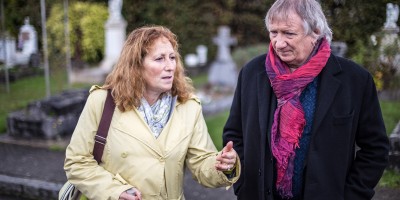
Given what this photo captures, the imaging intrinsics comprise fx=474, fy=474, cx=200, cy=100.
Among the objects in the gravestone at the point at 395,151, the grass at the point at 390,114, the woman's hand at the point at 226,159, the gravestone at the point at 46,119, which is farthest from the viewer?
the gravestone at the point at 46,119

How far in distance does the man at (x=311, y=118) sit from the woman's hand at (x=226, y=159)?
158 millimetres

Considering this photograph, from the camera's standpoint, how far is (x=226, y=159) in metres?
2.32

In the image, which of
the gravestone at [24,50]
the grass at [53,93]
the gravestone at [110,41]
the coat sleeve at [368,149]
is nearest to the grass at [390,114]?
the grass at [53,93]

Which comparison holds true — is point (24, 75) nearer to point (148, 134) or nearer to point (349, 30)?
point (349, 30)

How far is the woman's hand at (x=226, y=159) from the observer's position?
7.54 ft

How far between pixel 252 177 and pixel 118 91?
2.77 ft

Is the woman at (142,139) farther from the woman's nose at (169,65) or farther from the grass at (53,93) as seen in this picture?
the grass at (53,93)

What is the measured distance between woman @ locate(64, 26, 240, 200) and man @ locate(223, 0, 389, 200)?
256 mm

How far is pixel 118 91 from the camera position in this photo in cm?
254

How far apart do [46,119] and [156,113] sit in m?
4.66

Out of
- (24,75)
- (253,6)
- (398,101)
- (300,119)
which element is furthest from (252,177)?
(253,6)

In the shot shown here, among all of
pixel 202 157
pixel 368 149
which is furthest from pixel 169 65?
pixel 368 149

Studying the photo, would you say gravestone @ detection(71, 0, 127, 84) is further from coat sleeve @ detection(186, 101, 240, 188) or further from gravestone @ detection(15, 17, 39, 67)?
coat sleeve @ detection(186, 101, 240, 188)

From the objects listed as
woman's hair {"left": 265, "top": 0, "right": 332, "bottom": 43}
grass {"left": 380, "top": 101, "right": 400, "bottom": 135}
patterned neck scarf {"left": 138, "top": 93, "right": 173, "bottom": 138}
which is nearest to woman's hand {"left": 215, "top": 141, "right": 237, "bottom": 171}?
patterned neck scarf {"left": 138, "top": 93, "right": 173, "bottom": 138}
